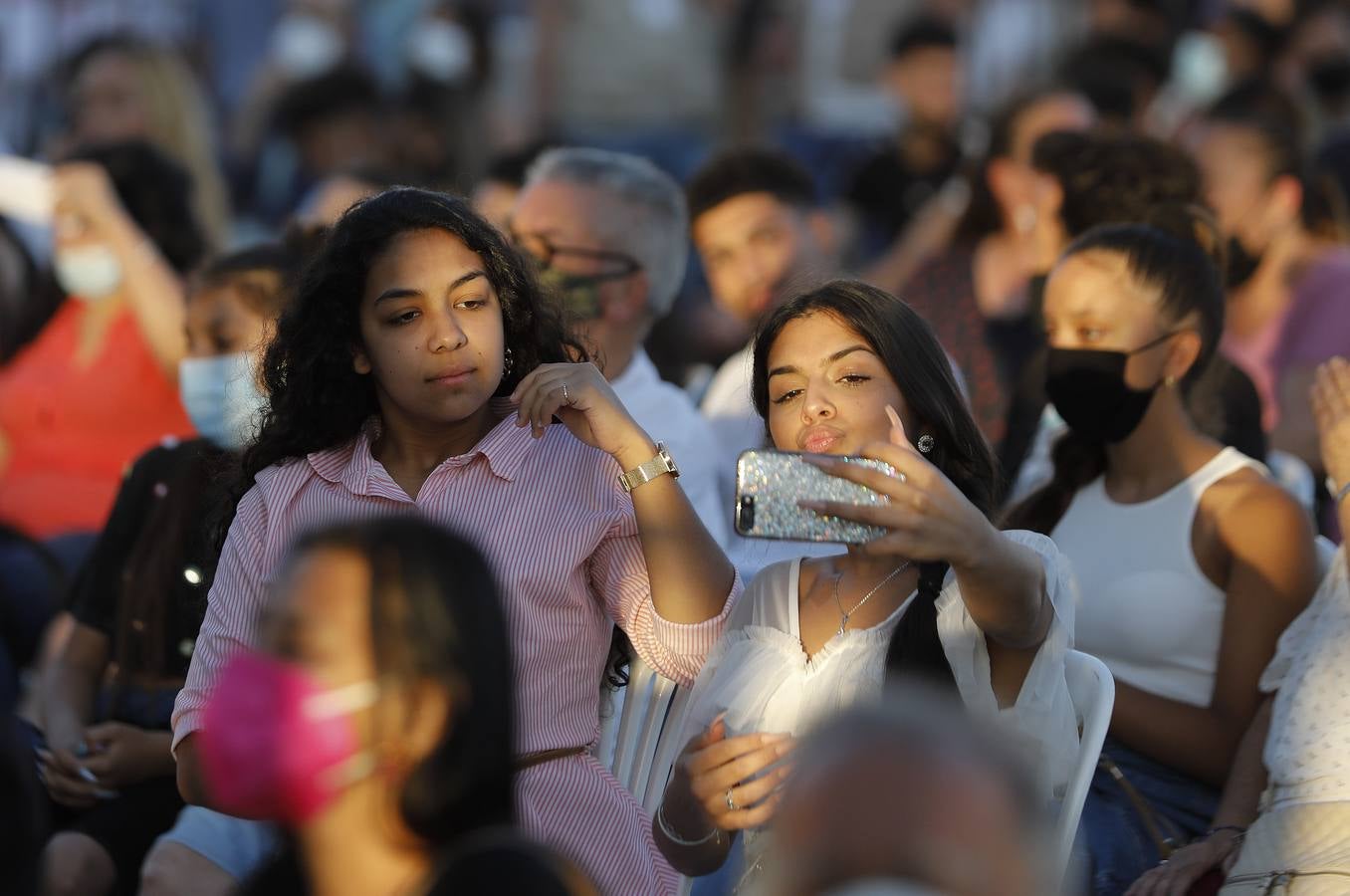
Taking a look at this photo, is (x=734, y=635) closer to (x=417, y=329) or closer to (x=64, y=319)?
(x=417, y=329)

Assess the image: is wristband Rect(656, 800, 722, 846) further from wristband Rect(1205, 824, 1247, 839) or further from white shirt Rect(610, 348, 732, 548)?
white shirt Rect(610, 348, 732, 548)

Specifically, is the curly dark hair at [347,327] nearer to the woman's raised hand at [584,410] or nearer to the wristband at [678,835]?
the woman's raised hand at [584,410]

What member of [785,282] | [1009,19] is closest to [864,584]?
[785,282]

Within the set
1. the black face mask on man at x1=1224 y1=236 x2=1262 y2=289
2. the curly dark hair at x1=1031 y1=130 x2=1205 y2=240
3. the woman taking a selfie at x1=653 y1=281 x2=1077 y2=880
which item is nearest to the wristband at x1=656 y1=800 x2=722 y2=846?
the woman taking a selfie at x1=653 y1=281 x2=1077 y2=880

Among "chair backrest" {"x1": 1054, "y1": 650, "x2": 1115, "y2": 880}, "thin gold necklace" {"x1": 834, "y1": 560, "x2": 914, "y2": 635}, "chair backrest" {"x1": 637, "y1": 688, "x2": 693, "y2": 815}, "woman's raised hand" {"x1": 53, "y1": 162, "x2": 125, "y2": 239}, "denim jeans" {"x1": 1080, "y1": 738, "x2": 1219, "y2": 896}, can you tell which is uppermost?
"woman's raised hand" {"x1": 53, "y1": 162, "x2": 125, "y2": 239}

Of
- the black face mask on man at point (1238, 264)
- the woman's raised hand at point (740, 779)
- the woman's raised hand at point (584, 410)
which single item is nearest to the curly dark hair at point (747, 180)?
the black face mask on man at point (1238, 264)

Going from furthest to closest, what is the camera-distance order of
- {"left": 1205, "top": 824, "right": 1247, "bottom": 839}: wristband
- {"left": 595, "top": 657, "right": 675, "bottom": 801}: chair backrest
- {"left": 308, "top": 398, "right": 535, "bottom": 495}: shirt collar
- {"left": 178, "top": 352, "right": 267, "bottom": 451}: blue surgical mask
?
1. {"left": 178, "top": 352, "right": 267, "bottom": 451}: blue surgical mask
2. {"left": 595, "top": 657, "right": 675, "bottom": 801}: chair backrest
3. {"left": 1205, "top": 824, "right": 1247, "bottom": 839}: wristband
4. {"left": 308, "top": 398, "right": 535, "bottom": 495}: shirt collar

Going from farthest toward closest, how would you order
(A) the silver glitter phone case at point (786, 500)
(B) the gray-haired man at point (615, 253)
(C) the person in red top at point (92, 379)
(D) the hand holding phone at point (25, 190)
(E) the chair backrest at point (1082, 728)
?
(D) the hand holding phone at point (25, 190) < (C) the person in red top at point (92, 379) < (B) the gray-haired man at point (615, 253) < (E) the chair backrest at point (1082, 728) < (A) the silver glitter phone case at point (786, 500)

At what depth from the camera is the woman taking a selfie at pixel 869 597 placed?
2516mm

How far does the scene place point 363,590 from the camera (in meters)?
2.01

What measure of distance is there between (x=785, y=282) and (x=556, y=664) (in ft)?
9.03

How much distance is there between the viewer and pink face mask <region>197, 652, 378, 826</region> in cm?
195

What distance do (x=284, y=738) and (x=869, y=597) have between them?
1.31m

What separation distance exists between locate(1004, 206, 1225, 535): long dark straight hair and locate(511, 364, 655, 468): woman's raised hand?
1148 millimetres
